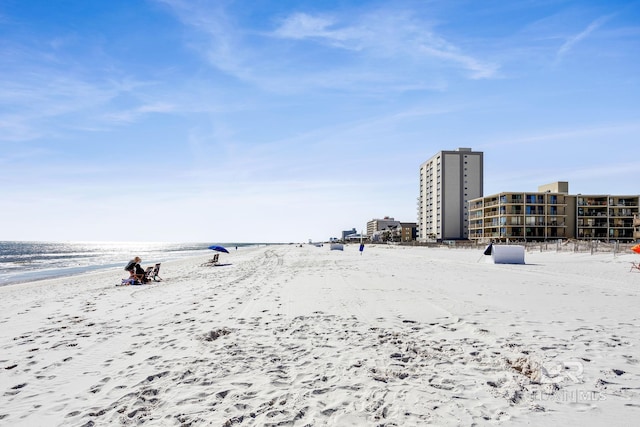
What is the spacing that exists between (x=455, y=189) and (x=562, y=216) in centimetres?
3568

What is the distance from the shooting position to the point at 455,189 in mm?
112625

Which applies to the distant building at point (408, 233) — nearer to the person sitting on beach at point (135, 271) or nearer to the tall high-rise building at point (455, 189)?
the tall high-rise building at point (455, 189)

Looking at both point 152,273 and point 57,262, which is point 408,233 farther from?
point 152,273

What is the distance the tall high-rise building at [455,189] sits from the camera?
11150 centimetres

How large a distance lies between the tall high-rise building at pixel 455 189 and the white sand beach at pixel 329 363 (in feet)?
348

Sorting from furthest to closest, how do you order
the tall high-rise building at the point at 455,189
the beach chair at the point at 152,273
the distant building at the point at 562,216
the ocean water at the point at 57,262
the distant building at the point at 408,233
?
the distant building at the point at 408,233, the tall high-rise building at the point at 455,189, the distant building at the point at 562,216, the ocean water at the point at 57,262, the beach chair at the point at 152,273

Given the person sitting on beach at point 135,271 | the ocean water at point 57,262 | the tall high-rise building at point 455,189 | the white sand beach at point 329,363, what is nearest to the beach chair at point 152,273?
the person sitting on beach at point 135,271

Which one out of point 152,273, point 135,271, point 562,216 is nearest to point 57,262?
point 152,273

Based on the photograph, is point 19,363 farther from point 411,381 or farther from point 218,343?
point 411,381

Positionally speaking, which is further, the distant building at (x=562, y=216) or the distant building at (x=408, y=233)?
the distant building at (x=408, y=233)

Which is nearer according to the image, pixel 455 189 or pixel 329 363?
pixel 329 363

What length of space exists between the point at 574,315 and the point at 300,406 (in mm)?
7354

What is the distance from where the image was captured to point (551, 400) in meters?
4.04

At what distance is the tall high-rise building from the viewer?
112 meters
